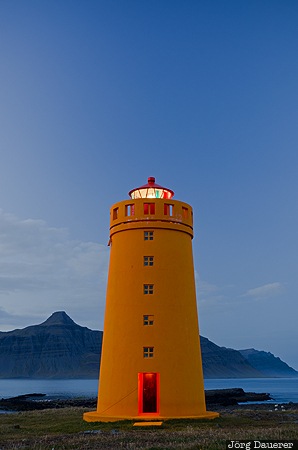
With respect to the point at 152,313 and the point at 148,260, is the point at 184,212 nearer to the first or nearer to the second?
the point at 148,260

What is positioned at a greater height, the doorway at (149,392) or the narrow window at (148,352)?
the narrow window at (148,352)

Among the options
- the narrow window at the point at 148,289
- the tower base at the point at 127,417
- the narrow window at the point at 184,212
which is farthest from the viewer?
the narrow window at the point at 184,212

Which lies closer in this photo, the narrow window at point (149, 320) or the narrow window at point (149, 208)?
the narrow window at point (149, 320)

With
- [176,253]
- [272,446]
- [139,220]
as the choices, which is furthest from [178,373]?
[272,446]

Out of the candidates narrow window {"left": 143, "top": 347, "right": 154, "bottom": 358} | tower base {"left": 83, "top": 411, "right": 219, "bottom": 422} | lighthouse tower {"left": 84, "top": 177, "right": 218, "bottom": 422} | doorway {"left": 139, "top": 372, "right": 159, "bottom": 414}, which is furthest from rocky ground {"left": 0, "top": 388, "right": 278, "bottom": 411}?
narrow window {"left": 143, "top": 347, "right": 154, "bottom": 358}

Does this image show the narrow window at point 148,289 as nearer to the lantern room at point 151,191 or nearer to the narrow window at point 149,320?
the narrow window at point 149,320

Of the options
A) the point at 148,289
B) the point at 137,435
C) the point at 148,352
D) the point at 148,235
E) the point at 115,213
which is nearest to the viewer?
the point at 137,435

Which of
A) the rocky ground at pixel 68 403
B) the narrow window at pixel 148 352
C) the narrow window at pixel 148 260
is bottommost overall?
the narrow window at pixel 148 352

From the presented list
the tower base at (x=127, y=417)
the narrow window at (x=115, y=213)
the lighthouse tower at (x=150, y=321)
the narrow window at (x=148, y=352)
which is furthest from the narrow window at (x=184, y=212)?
the tower base at (x=127, y=417)

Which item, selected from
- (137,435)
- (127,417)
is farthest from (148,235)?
(137,435)

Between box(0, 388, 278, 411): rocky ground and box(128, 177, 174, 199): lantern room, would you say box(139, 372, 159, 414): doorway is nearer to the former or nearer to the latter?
box(128, 177, 174, 199): lantern room

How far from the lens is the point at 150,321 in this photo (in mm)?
25453

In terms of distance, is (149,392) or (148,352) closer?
(148,352)

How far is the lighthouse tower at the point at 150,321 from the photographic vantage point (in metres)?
24.7
